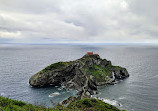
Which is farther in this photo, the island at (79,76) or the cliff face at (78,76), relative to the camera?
the cliff face at (78,76)

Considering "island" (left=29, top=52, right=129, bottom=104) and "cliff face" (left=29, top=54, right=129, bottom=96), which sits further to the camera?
"cliff face" (left=29, top=54, right=129, bottom=96)

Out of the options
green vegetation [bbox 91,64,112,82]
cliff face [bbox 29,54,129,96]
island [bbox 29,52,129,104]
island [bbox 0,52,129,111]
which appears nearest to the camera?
island [bbox 0,52,129,111]

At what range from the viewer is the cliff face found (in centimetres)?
8244

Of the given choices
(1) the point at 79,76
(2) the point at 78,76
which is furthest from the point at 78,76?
(1) the point at 79,76

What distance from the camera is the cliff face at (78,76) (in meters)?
82.4

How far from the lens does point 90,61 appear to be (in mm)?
102312

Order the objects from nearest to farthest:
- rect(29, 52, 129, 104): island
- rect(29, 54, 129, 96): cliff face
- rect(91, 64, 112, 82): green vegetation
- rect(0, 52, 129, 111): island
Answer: rect(0, 52, 129, 111): island → rect(29, 52, 129, 104): island → rect(29, 54, 129, 96): cliff face → rect(91, 64, 112, 82): green vegetation

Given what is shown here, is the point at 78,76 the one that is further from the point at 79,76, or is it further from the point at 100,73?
the point at 100,73

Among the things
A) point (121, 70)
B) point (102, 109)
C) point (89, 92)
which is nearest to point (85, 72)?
point (89, 92)

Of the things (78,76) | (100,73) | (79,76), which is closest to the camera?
(79,76)

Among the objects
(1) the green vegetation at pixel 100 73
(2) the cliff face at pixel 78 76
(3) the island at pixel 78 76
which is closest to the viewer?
(3) the island at pixel 78 76

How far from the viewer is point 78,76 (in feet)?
285

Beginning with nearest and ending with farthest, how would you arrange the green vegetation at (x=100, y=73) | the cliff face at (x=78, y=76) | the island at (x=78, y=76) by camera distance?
the island at (x=78, y=76)
the cliff face at (x=78, y=76)
the green vegetation at (x=100, y=73)

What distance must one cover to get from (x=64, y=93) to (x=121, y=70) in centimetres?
6088
